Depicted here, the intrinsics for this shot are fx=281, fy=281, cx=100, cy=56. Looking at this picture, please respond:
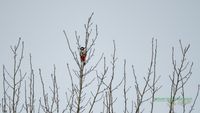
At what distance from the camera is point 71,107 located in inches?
180

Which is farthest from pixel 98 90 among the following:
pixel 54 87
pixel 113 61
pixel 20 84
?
pixel 20 84

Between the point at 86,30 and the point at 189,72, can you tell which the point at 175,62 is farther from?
the point at 86,30

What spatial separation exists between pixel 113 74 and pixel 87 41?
2.08 feet

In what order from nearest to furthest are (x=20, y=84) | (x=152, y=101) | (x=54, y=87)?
(x=152, y=101), (x=54, y=87), (x=20, y=84)

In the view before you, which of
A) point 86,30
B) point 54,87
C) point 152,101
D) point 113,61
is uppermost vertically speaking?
point 86,30

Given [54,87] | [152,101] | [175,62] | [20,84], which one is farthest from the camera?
[20,84]

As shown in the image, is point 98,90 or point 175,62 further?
Answer: point 175,62

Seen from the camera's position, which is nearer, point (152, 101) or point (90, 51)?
point (152, 101)

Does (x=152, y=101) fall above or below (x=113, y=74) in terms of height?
below

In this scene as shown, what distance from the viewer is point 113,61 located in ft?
14.8

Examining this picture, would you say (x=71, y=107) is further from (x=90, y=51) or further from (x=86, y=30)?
(x=86, y=30)

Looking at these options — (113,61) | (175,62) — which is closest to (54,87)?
(113,61)

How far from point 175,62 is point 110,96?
113cm

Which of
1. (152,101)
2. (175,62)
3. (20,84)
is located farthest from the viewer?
(20,84)
